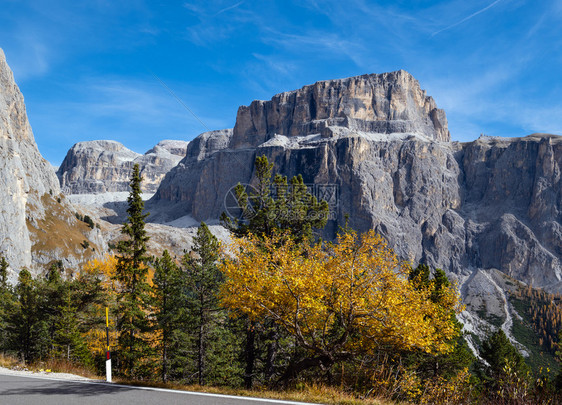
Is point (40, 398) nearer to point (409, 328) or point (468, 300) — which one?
point (409, 328)

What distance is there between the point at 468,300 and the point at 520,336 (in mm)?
36797

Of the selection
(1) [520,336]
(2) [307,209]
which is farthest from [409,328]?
(1) [520,336]

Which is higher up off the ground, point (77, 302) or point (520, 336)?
point (77, 302)

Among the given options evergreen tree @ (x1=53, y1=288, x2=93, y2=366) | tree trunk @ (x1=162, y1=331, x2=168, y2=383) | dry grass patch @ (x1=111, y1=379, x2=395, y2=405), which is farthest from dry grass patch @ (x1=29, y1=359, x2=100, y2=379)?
evergreen tree @ (x1=53, y1=288, x2=93, y2=366)

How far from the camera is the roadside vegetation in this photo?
12469 mm

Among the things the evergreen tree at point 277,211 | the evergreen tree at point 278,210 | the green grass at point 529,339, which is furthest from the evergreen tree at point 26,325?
the green grass at point 529,339

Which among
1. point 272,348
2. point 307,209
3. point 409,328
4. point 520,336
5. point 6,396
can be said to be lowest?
point 520,336

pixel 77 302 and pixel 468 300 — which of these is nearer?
pixel 77 302

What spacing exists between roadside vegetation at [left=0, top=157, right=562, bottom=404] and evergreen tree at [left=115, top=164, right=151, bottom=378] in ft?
0.39

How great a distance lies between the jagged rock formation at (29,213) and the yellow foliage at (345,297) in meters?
102

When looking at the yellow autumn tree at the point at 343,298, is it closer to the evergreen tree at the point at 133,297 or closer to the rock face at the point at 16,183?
the evergreen tree at the point at 133,297

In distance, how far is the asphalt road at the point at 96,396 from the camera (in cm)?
962

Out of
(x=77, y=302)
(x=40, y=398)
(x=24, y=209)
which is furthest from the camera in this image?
(x=24, y=209)

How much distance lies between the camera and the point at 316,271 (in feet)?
43.4
